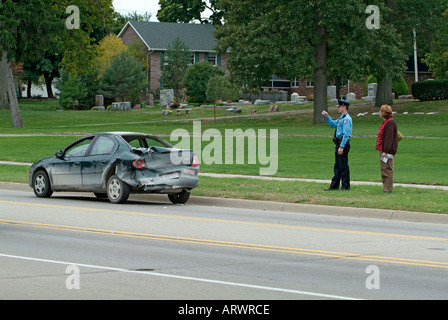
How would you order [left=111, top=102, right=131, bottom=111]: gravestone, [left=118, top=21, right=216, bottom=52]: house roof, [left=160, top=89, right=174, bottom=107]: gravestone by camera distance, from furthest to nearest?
1. [left=118, top=21, right=216, bottom=52]: house roof
2. [left=160, top=89, right=174, bottom=107]: gravestone
3. [left=111, top=102, right=131, bottom=111]: gravestone

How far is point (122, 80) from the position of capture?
222 ft

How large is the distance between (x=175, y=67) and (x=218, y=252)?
230 feet

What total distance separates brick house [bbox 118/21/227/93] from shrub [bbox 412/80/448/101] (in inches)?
1266

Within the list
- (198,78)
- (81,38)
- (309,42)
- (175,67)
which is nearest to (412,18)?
(309,42)

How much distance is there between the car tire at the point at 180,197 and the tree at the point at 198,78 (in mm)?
56045

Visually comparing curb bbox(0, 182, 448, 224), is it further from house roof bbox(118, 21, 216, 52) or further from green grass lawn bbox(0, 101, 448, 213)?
house roof bbox(118, 21, 216, 52)

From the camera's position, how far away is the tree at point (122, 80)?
67.5 m

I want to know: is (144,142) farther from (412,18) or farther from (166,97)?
(166,97)

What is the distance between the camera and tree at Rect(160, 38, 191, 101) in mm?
78562

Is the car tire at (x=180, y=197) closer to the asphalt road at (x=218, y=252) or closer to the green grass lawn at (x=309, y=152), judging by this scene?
the asphalt road at (x=218, y=252)

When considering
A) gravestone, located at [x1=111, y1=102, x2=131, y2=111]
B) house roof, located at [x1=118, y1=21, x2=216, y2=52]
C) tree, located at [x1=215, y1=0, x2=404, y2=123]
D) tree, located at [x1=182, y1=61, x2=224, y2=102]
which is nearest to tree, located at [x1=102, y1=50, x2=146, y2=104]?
gravestone, located at [x1=111, y1=102, x2=131, y2=111]

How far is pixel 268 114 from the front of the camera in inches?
2222
